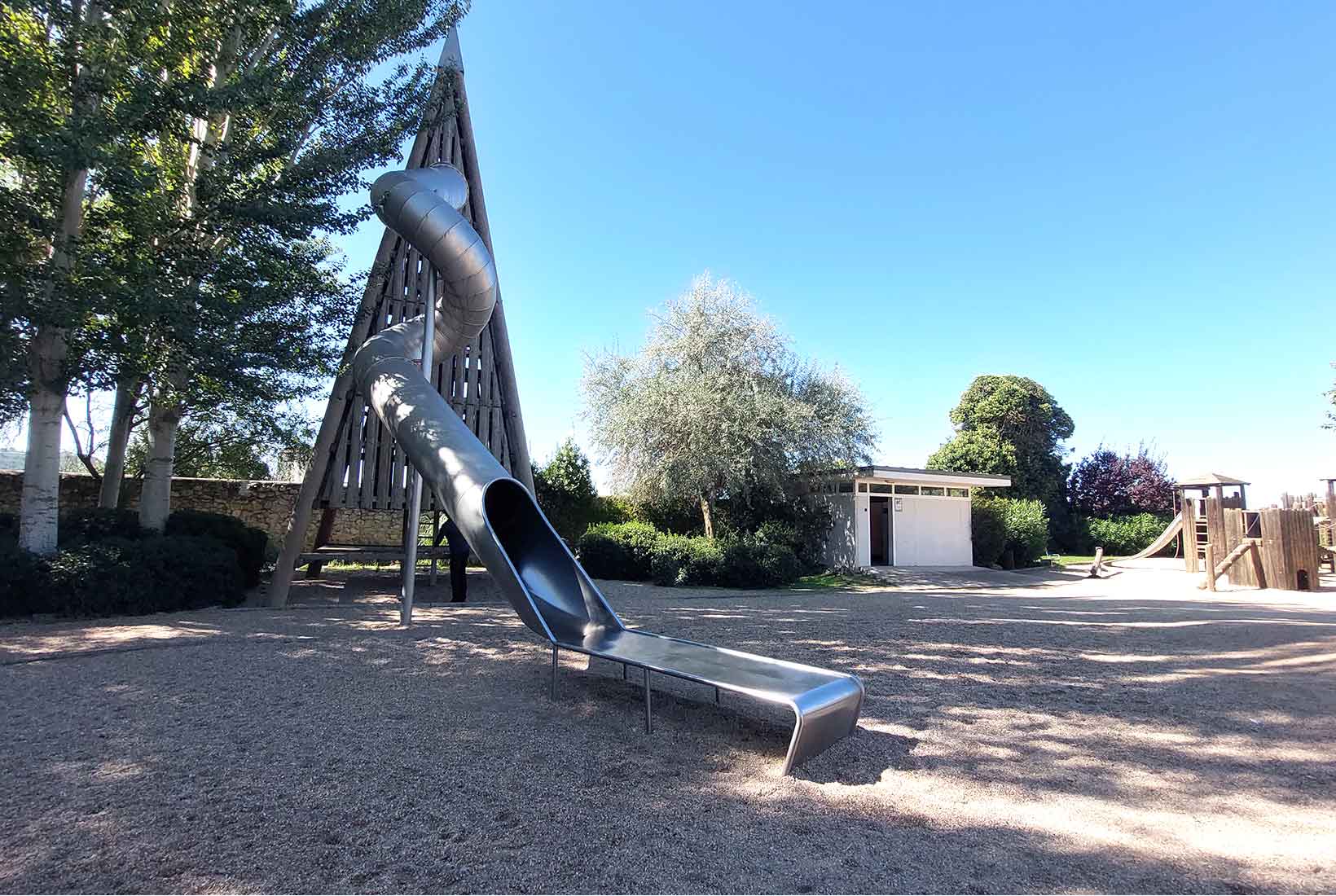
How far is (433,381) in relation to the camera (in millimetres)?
10453

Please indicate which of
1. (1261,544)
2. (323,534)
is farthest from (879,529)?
(323,534)

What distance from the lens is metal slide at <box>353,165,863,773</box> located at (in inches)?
159

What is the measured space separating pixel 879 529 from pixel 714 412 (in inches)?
349

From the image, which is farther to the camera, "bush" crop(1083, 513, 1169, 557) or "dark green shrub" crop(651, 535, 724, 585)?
"bush" crop(1083, 513, 1169, 557)

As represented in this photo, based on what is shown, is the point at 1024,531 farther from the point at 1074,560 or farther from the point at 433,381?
the point at 433,381

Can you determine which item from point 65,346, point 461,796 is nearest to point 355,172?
point 65,346

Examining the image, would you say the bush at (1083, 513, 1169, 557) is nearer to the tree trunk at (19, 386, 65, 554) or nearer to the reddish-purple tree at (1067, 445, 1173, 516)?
the reddish-purple tree at (1067, 445, 1173, 516)

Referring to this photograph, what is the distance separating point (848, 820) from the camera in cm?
313

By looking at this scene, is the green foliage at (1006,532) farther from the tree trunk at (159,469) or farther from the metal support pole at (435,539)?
the tree trunk at (159,469)

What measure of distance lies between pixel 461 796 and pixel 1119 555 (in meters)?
31.1

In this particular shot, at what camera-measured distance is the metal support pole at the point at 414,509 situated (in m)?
7.58

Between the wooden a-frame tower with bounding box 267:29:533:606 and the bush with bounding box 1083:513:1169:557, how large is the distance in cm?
2619

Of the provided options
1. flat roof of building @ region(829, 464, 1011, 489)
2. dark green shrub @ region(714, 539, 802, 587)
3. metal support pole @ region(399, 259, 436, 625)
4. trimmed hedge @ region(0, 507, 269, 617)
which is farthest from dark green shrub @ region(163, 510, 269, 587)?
flat roof of building @ region(829, 464, 1011, 489)

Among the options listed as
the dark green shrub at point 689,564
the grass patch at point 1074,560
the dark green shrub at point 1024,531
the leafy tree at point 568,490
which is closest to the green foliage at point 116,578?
the dark green shrub at point 689,564
